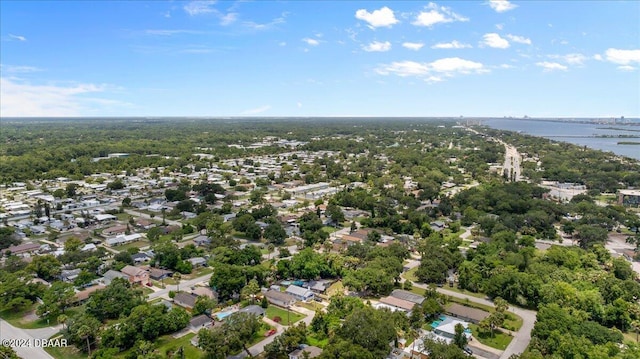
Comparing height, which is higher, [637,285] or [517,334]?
[637,285]

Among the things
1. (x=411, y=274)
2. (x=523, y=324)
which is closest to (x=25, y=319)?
(x=411, y=274)

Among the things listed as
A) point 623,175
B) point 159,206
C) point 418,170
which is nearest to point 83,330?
point 159,206

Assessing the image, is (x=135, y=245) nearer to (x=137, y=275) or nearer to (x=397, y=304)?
(x=137, y=275)

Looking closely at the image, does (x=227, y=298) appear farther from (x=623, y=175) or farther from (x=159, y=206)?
(x=623, y=175)

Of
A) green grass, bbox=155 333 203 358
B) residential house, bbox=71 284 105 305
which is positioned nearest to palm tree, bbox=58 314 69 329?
Result: residential house, bbox=71 284 105 305

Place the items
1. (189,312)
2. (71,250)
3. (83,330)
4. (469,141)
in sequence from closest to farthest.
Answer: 1. (83,330)
2. (189,312)
3. (71,250)
4. (469,141)

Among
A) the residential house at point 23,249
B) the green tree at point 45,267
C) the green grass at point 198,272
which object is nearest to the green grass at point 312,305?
the green grass at point 198,272
